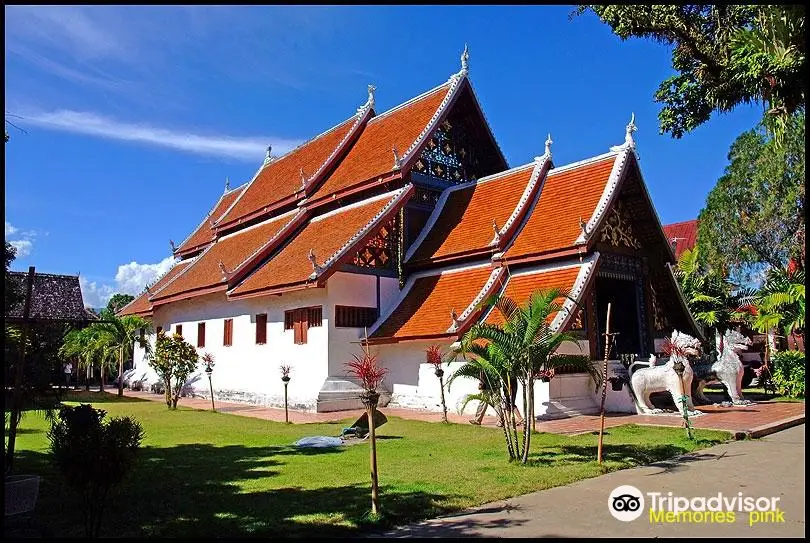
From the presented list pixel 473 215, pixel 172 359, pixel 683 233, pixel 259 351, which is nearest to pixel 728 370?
pixel 473 215

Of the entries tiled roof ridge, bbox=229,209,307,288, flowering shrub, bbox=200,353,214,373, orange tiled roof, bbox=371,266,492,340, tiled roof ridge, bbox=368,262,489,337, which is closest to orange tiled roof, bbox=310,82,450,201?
tiled roof ridge, bbox=229,209,307,288

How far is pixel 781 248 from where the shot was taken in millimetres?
24906

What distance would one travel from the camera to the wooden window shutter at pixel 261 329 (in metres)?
18.4

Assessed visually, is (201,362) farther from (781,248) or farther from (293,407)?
(781,248)

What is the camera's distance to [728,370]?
14.7m

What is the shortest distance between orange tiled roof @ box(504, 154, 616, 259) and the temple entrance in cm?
205

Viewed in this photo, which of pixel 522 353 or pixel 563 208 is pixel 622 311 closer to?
pixel 563 208

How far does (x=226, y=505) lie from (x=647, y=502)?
4236 millimetres

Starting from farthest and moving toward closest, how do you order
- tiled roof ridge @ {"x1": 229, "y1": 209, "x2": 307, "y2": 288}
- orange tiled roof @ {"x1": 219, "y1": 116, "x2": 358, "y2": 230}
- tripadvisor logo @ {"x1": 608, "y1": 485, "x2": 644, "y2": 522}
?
orange tiled roof @ {"x1": 219, "y1": 116, "x2": 358, "y2": 230} < tiled roof ridge @ {"x1": 229, "y1": 209, "x2": 307, "y2": 288} < tripadvisor logo @ {"x1": 608, "y1": 485, "x2": 644, "y2": 522}

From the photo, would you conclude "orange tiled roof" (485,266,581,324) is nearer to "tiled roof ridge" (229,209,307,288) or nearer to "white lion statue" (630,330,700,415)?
"white lion statue" (630,330,700,415)

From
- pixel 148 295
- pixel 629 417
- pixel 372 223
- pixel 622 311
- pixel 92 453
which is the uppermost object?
pixel 372 223

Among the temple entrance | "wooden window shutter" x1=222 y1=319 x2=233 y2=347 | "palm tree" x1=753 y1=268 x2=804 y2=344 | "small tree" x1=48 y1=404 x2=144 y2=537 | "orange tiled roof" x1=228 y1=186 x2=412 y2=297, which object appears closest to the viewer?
"small tree" x1=48 y1=404 x2=144 y2=537

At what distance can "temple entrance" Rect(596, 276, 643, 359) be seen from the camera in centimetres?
1592

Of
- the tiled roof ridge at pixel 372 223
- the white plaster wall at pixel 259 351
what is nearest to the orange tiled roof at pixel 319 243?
the tiled roof ridge at pixel 372 223
